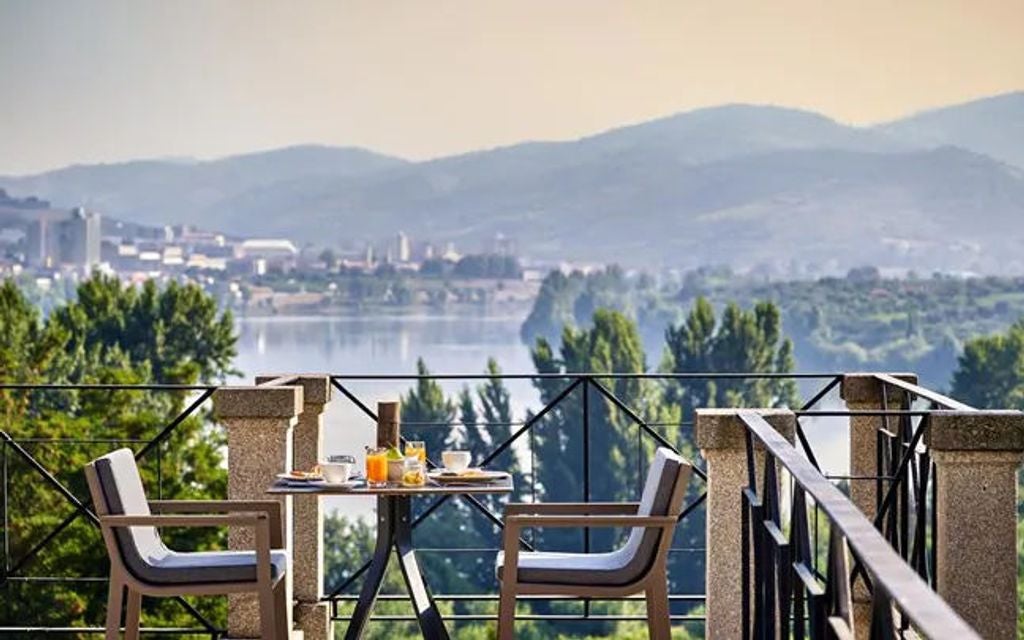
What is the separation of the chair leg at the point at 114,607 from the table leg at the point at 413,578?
0.85 meters

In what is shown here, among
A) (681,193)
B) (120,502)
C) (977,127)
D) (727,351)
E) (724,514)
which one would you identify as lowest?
(727,351)

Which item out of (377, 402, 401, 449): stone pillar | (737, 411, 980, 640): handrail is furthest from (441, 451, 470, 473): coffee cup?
(737, 411, 980, 640): handrail

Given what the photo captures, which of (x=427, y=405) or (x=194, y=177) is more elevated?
(x=194, y=177)

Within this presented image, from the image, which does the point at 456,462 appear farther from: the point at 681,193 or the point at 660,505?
the point at 681,193

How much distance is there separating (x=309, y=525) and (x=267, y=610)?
4.20 ft

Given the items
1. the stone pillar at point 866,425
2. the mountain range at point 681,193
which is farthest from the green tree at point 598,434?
the stone pillar at point 866,425

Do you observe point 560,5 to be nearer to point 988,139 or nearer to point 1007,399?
point 988,139

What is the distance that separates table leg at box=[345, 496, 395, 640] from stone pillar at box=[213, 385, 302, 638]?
1.27ft

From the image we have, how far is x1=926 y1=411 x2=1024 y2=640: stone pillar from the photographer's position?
17.0 feet

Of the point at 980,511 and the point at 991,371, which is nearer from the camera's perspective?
the point at 980,511

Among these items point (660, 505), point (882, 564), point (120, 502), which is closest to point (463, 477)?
point (660, 505)

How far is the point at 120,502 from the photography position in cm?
506

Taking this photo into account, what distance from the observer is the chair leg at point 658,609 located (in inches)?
200

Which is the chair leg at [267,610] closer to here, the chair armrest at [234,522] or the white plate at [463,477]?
the chair armrest at [234,522]
